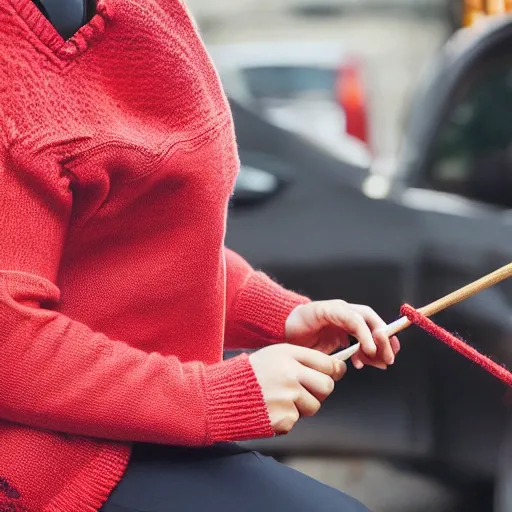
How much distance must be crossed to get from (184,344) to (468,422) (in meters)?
1.65

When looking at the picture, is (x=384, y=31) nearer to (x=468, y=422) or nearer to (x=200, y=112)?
(x=468, y=422)

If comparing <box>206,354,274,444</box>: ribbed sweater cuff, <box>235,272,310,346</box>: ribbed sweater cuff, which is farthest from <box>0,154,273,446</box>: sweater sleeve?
<box>235,272,310,346</box>: ribbed sweater cuff

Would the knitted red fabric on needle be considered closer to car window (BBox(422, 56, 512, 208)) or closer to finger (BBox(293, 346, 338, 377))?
finger (BBox(293, 346, 338, 377))

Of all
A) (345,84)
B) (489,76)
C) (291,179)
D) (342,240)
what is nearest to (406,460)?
(342,240)

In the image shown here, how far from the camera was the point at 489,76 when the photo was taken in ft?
10.3

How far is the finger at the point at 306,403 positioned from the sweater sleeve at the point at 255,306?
1.03ft

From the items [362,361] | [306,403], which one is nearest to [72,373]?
[306,403]

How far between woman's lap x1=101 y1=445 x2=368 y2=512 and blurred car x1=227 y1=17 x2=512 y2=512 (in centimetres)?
152

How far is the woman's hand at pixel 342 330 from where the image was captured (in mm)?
1403

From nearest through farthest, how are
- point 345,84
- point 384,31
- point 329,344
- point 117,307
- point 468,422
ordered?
point 117,307 < point 329,344 < point 468,422 < point 345,84 < point 384,31

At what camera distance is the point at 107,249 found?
130cm

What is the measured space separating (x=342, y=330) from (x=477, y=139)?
1.80 meters

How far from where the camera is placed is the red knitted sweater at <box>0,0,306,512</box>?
1.17 m

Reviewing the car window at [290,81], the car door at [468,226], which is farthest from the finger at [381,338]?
the car window at [290,81]
